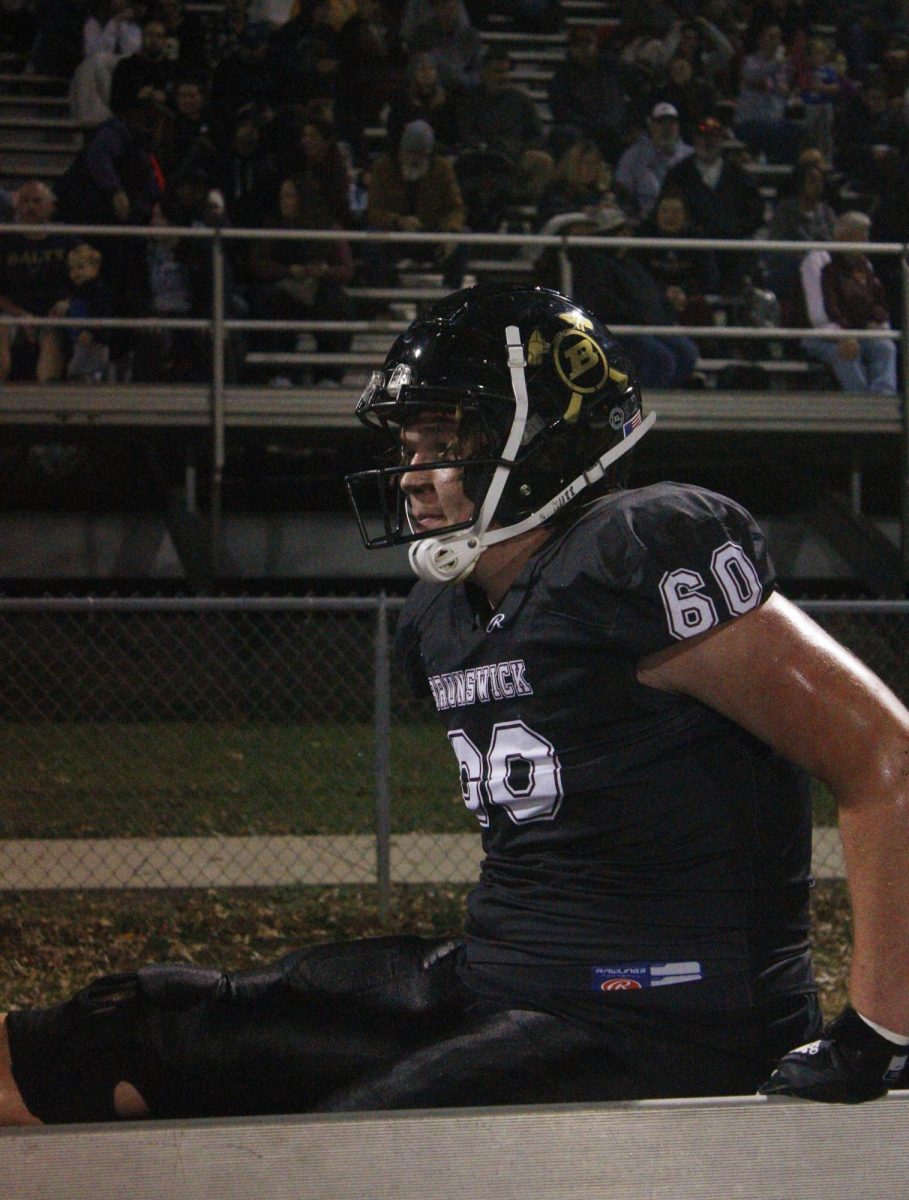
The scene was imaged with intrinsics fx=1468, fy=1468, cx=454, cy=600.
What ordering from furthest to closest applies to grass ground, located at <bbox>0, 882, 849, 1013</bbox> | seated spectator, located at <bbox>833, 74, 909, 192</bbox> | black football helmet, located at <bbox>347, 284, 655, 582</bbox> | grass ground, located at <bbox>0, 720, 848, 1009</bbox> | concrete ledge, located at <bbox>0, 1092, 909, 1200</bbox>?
seated spectator, located at <bbox>833, 74, 909, 192</bbox> < grass ground, located at <bbox>0, 720, 848, 1009</bbox> < grass ground, located at <bbox>0, 882, 849, 1013</bbox> < black football helmet, located at <bbox>347, 284, 655, 582</bbox> < concrete ledge, located at <bbox>0, 1092, 909, 1200</bbox>

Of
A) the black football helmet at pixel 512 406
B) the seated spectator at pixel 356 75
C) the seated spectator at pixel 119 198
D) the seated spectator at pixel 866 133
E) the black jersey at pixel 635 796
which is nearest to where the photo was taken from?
the black jersey at pixel 635 796

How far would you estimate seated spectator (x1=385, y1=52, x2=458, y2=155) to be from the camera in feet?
34.3

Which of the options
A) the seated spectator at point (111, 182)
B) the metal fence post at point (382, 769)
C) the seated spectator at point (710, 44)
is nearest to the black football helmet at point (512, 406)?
the metal fence post at point (382, 769)

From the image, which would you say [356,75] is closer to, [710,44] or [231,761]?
[710,44]

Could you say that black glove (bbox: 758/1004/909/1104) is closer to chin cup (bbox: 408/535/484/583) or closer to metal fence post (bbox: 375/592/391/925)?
chin cup (bbox: 408/535/484/583)

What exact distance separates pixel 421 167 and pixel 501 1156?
9.13 m

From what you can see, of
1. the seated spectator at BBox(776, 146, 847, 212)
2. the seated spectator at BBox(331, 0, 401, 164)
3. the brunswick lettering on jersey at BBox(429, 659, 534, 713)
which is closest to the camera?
the brunswick lettering on jersey at BBox(429, 659, 534, 713)

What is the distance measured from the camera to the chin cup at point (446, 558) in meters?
1.97

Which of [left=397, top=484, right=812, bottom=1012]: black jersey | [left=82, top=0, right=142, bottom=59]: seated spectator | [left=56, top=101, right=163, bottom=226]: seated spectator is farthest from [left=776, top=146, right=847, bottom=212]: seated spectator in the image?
[left=397, top=484, right=812, bottom=1012]: black jersey

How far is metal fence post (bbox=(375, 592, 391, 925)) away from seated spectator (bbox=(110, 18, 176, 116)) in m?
5.79

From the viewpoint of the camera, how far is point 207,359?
944 cm

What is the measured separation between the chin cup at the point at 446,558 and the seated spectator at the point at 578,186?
27.9ft

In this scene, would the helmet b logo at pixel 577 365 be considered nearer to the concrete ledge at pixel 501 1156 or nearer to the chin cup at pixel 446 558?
the chin cup at pixel 446 558

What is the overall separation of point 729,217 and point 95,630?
538 cm
